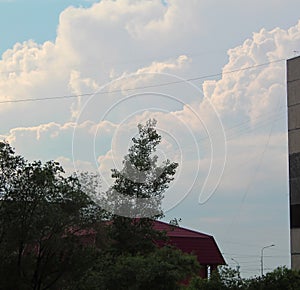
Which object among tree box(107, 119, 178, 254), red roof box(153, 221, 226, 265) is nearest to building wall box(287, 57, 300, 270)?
tree box(107, 119, 178, 254)

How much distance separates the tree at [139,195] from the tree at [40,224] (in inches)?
312

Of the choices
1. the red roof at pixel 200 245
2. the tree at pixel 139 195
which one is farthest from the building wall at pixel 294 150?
the red roof at pixel 200 245

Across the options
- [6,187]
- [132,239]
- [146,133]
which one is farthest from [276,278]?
[146,133]

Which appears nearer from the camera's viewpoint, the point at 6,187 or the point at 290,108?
the point at 6,187

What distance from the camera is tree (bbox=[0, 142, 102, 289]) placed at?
79.7ft

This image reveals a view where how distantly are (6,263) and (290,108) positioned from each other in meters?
17.1

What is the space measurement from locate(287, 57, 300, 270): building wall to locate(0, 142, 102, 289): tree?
39.3 feet

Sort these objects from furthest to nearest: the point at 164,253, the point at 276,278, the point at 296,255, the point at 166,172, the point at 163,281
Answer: the point at 166,172, the point at 296,255, the point at 164,253, the point at 163,281, the point at 276,278

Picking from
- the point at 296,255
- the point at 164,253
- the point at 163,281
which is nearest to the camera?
the point at 163,281

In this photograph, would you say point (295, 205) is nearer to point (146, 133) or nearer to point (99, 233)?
point (146, 133)

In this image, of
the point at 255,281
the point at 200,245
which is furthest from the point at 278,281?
the point at 200,245

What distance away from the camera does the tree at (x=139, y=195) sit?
34375 mm

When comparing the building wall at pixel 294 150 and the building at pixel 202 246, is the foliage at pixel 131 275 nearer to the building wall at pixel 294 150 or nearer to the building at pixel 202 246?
the building wall at pixel 294 150

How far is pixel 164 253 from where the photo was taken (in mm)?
30234
